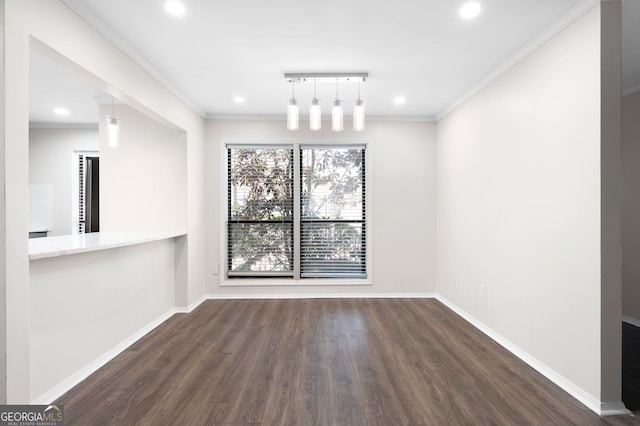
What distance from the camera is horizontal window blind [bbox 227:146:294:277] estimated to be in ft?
16.6

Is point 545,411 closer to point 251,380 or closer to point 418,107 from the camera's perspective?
point 251,380

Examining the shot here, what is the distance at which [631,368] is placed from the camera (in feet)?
8.78

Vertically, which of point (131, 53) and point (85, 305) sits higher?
point (131, 53)

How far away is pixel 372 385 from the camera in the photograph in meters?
2.44

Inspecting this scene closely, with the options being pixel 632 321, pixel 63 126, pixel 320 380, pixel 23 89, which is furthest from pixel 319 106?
pixel 63 126

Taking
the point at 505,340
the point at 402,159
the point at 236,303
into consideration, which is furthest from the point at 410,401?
the point at 402,159

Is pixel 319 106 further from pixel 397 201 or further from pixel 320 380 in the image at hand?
pixel 320 380

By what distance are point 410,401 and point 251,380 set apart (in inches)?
44.0

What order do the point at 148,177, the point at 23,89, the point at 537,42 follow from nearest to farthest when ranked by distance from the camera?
1. the point at 23,89
2. the point at 537,42
3. the point at 148,177

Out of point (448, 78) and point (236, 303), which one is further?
point (236, 303)

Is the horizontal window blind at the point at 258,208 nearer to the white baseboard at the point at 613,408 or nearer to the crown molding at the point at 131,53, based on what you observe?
the crown molding at the point at 131,53

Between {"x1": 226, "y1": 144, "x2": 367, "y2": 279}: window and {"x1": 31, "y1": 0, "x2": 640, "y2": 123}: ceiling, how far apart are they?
1.13 metres

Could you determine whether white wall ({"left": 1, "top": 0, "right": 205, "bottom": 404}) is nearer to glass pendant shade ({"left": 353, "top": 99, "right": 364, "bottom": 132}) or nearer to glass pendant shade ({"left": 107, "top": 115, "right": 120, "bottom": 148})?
glass pendant shade ({"left": 107, "top": 115, "right": 120, "bottom": 148})

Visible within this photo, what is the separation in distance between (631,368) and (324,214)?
3.56 m
